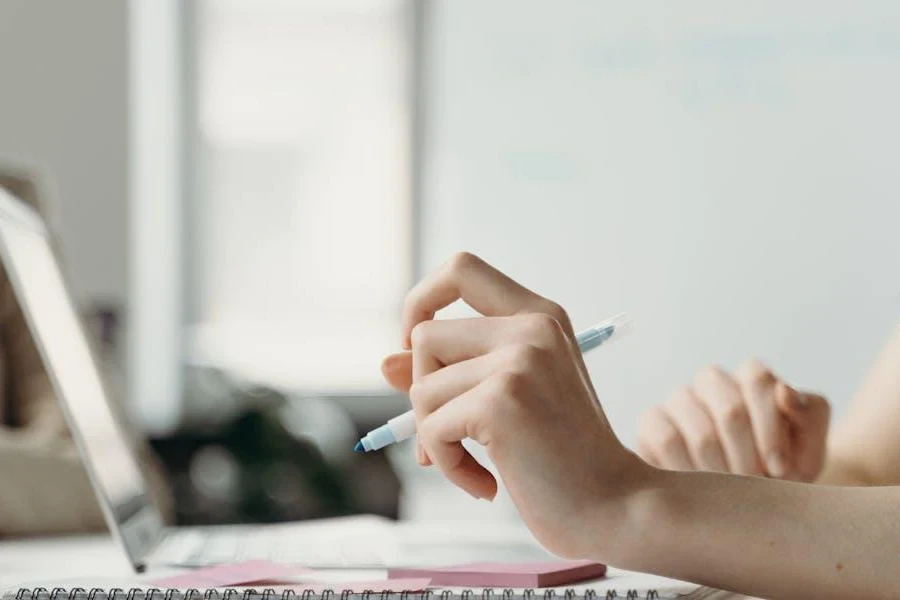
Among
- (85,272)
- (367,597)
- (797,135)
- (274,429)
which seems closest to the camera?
(367,597)

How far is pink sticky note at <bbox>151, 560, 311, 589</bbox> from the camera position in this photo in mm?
539

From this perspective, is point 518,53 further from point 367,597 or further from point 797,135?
point 367,597

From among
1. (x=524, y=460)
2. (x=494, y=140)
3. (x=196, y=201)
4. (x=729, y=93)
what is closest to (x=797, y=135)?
(x=729, y=93)

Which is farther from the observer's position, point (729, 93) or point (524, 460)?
point (729, 93)

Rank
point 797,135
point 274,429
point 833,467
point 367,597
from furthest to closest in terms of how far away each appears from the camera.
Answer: point 274,429 < point 797,135 < point 833,467 < point 367,597

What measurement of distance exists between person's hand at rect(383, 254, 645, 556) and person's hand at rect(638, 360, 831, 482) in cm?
32

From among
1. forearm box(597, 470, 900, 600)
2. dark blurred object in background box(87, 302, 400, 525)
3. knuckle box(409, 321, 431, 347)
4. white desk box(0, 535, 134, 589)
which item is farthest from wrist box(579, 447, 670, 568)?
dark blurred object in background box(87, 302, 400, 525)

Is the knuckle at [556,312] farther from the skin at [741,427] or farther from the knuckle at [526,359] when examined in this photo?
the skin at [741,427]

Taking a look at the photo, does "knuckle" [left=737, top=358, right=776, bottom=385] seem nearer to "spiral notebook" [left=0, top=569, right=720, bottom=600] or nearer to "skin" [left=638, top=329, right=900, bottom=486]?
"skin" [left=638, top=329, right=900, bottom=486]

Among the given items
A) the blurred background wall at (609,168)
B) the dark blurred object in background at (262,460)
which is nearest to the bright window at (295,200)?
the blurred background wall at (609,168)

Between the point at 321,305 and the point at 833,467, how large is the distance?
2.25 meters

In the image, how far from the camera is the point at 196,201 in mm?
3150

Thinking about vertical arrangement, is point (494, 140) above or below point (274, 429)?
above

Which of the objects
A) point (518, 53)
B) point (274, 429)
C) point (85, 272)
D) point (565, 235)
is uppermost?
point (518, 53)
